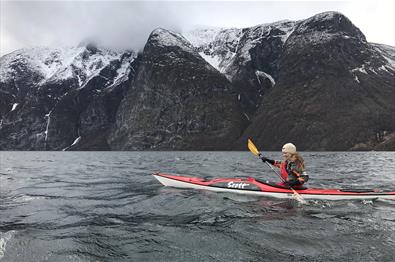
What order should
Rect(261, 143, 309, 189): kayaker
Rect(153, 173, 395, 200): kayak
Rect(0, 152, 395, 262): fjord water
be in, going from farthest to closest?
Rect(261, 143, 309, 189): kayaker, Rect(153, 173, 395, 200): kayak, Rect(0, 152, 395, 262): fjord water

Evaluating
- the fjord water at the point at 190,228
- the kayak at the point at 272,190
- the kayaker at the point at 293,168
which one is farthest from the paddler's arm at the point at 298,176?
the fjord water at the point at 190,228

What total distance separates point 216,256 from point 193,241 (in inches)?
56.6

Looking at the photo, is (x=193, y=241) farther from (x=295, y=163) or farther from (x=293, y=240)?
(x=295, y=163)

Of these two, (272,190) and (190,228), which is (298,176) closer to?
(272,190)

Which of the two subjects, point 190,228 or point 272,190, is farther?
point 272,190

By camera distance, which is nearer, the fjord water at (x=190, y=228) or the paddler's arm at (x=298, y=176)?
the fjord water at (x=190, y=228)

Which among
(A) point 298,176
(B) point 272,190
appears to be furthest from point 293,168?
(B) point 272,190

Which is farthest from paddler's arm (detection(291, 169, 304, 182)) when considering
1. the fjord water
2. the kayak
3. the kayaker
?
the fjord water

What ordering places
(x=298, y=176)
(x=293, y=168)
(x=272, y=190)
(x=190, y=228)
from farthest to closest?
1. (x=272, y=190)
2. (x=293, y=168)
3. (x=298, y=176)
4. (x=190, y=228)

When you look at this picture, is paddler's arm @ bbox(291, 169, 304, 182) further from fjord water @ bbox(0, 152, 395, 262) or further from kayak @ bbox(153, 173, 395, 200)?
fjord water @ bbox(0, 152, 395, 262)

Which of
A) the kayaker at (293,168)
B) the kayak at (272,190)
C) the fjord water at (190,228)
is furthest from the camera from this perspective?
the kayaker at (293,168)

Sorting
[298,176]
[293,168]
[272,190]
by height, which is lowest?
[272,190]

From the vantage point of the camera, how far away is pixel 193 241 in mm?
11445

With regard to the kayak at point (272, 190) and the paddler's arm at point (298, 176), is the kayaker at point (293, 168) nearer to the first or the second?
the paddler's arm at point (298, 176)
